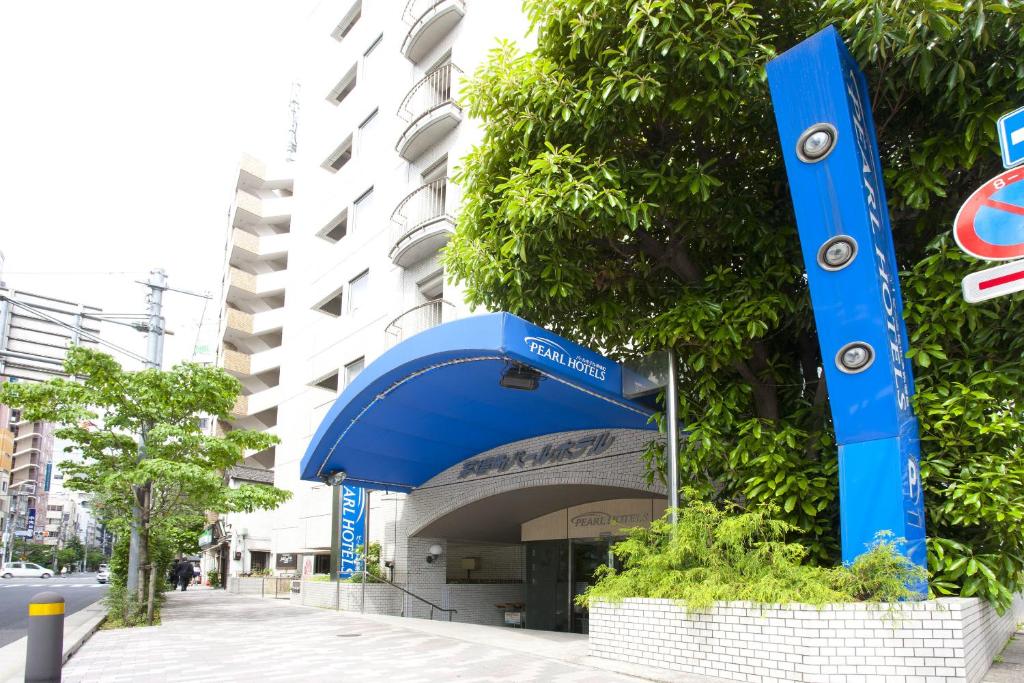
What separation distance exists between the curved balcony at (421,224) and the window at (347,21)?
11599 mm

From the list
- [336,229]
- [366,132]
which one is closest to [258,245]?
[336,229]

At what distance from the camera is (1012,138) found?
4777 millimetres

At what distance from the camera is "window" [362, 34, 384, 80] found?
1079 inches

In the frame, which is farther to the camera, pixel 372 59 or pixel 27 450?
pixel 27 450

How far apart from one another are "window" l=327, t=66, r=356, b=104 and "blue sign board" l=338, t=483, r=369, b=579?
1688cm

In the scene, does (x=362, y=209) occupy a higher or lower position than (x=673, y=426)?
higher

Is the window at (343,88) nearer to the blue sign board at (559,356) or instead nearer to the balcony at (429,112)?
the balcony at (429,112)

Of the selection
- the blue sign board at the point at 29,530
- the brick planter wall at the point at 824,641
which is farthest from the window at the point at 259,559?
the blue sign board at the point at 29,530

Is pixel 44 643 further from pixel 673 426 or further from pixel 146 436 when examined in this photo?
pixel 146 436

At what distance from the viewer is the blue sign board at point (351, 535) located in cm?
2003

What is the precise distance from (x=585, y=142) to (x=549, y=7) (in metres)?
1.63

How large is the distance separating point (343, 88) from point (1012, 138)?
29.3 meters

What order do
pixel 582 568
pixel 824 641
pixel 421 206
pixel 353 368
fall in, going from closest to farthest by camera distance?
pixel 824 641 < pixel 582 568 < pixel 421 206 < pixel 353 368

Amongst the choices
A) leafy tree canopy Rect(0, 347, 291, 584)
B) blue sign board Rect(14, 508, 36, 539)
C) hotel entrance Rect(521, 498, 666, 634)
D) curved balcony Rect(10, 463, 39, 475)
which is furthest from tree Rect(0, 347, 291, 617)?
curved balcony Rect(10, 463, 39, 475)
